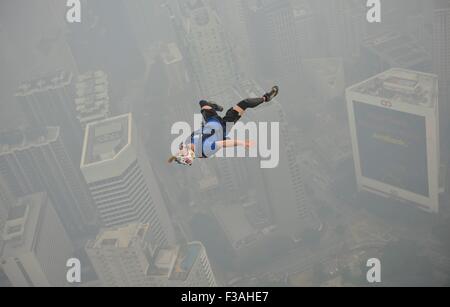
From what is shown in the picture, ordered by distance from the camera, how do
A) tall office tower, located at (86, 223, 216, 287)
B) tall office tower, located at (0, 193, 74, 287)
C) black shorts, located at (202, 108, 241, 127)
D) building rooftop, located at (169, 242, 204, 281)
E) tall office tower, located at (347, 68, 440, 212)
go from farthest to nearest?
1. tall office tower, located at (0, 193, 74, 287)
2. tall office tower, located at (347, 68, 440, 212)
3. tall office tower, located at (86, 223, 216, 287)
4. building rooftop, located at (169, 242, 204, 281)
5. black shorts, located at (202, 108, 241, 127)

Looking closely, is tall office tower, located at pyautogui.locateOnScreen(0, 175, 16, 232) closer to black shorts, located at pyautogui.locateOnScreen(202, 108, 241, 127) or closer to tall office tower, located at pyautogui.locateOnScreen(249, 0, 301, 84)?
tall office tower, located at pyautogui.locateOnScreen(249, 0, 301, 84)

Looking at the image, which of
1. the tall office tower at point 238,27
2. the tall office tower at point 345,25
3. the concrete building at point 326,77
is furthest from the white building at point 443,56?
the tall office tower at point 238,27

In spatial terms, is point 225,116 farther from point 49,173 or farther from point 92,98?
point 92,98

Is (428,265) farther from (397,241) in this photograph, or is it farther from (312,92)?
(312,92)

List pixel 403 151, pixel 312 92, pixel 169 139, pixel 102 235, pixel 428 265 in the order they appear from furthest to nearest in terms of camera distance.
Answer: pixel 312 92 < pixel 169 139 < pixel 403 151 < pixel 428 265 < pixel 102 235

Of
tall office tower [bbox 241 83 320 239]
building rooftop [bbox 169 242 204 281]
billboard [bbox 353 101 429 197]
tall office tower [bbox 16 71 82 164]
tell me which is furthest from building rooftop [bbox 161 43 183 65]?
building rooftop [bbox 169 242 204 281]

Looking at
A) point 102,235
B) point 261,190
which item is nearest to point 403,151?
point 261,190

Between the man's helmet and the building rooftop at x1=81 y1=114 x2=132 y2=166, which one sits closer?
the man's helmet

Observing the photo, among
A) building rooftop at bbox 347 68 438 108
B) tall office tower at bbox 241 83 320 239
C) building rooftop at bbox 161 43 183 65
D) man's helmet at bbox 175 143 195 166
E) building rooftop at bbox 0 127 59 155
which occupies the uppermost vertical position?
man's helmet at bbox 175 143 195 166
